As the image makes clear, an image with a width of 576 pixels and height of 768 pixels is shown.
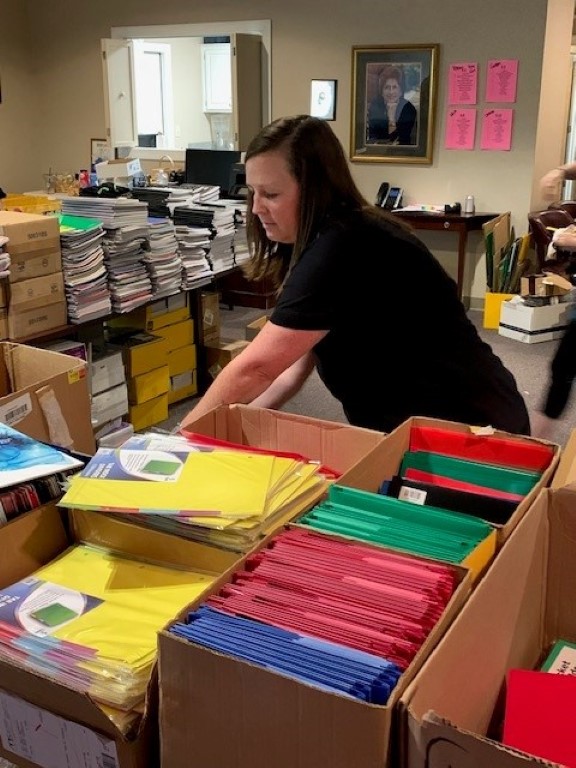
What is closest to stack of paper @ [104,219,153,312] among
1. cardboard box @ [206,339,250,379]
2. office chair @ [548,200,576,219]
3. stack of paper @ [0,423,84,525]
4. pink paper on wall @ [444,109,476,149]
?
cardboard box @ [206,339,250,379]

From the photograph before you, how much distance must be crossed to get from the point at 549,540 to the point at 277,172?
0.96m

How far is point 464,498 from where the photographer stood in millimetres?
1215

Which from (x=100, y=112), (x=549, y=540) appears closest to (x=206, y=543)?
(x=549, y=540)

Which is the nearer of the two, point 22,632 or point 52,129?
point 22,632

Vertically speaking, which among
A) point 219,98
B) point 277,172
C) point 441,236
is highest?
point 219,98

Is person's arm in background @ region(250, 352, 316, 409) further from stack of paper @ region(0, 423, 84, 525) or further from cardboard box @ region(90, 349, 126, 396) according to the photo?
cardboard box @ region(90, 349, 126, 396)

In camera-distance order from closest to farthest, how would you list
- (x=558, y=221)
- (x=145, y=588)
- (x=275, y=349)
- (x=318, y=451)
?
(x=145, y=588), (x=318, y=451), (x=275, y=349), (x=558, y=221)

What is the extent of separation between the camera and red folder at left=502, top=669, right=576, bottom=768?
0.88 meters

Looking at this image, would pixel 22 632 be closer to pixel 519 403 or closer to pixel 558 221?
pixel 519 403

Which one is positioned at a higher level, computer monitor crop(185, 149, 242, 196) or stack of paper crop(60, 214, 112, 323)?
computer monitor crop(185, 149, 242, 196)

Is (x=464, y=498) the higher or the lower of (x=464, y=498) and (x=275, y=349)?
the lower

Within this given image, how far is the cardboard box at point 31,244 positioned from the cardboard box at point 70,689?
2.01 m

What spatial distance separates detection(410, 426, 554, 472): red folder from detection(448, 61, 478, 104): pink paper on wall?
5.19 meters

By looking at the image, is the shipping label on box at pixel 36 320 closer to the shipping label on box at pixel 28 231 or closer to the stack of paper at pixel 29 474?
the shipping label on box at pixel 28 231
